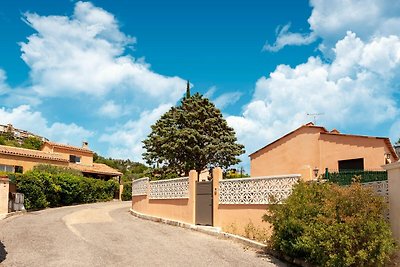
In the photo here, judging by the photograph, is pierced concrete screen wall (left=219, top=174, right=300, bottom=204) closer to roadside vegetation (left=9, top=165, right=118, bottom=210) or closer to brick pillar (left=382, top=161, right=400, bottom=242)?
brick pillar (left=382, top=161, right=400, bottom=242)

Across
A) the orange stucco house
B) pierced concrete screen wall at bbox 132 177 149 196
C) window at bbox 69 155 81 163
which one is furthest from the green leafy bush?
window at bbox 69 155 81 163

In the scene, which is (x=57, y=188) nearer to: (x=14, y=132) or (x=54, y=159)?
(x=54, y=159)

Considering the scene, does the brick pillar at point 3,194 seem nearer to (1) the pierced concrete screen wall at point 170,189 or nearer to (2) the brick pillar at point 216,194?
(1) the pierced concrete screen wall at point 170,189

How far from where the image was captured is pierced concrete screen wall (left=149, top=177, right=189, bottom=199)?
18.3 metres

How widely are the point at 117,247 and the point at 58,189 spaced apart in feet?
65.4

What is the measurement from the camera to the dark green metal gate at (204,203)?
1648 centimetres

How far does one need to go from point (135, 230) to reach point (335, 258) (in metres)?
9.45

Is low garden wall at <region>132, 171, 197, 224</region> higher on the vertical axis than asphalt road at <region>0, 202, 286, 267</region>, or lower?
higher

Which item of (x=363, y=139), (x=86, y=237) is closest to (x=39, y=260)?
(x=86, y=237)

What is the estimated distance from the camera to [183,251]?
12133 millimetres

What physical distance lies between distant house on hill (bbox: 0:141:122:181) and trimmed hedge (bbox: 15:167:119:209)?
165 inches

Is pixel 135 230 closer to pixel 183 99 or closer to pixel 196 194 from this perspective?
pixel 196 194

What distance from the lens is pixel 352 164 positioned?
23625 mm

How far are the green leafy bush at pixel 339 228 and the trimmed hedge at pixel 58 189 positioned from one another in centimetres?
2085
